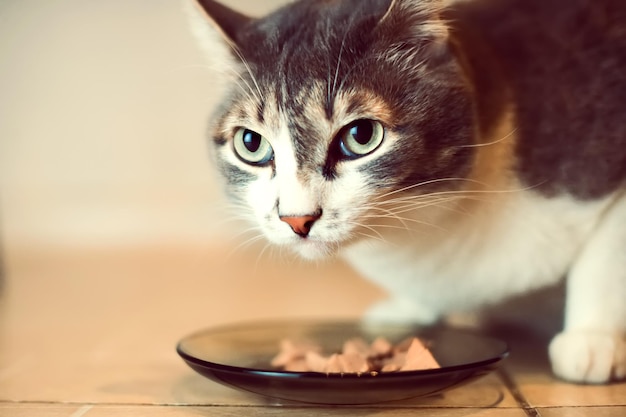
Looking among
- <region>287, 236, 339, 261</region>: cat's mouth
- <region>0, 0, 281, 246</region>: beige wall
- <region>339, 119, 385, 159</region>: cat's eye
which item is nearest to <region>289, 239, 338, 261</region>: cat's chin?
<region>287, 236, 339, 261</region>: cat's mouth

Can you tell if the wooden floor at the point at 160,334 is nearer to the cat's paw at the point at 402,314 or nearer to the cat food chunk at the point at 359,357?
the cat food chunk at the point at 359,357

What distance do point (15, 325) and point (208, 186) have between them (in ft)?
3.38

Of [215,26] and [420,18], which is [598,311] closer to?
[420,18]

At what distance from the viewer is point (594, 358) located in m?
0.99

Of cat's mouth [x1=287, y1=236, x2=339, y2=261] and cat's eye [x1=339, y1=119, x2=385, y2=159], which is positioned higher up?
cat's eye [x1=339, y1=119, x2=385, y2=159]

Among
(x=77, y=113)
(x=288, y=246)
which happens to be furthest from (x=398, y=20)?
(x=77, y=113)

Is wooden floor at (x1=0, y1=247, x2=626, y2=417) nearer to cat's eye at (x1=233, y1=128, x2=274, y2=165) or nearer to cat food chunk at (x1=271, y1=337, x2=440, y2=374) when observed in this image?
cat food chunk at (x1=271, y1=337, x2=440, y2=374)

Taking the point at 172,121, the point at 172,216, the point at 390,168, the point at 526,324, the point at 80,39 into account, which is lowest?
the point at 526,324

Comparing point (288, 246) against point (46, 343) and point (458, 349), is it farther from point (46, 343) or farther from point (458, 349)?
point (46, 343)

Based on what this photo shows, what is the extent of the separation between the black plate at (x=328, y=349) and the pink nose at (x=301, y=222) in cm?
20

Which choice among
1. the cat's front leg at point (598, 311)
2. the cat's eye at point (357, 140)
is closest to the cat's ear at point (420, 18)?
the cat's eye at point (357, 140)

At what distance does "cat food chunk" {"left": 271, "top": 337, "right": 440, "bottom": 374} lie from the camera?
0.93 metres

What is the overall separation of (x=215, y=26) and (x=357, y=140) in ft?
1.08

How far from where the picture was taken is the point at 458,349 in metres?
1.06
